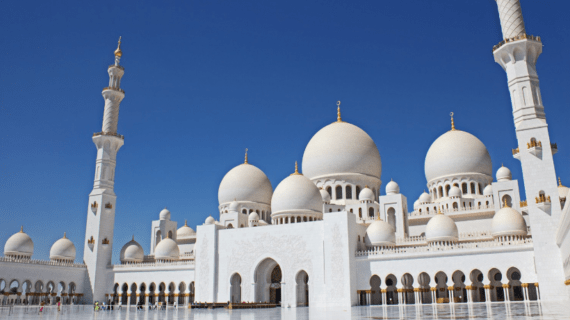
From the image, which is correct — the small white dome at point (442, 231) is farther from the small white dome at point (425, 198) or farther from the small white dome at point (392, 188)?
the small white dome at point (425, 198)

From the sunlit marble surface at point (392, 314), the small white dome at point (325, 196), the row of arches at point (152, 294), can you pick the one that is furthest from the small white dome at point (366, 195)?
the sunlit marble surface at point (392, 314)

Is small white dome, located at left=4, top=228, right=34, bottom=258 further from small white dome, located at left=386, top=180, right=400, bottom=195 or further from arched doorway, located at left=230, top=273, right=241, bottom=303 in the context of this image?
small white dome, located at left=386, top=180, right=400, bottom=195

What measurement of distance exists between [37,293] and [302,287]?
1531cm

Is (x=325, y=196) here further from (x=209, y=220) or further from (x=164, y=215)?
(x=164, y=215)

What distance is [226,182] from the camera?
109 feet

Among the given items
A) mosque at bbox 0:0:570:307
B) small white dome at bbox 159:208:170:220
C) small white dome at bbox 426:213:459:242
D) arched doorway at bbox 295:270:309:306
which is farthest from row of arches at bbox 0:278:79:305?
small white dome at bbox 426:213:459:242

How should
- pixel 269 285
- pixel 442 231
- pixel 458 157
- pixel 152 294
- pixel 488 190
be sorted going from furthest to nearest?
pixel 458 157 → pixel 152 294 → pixel 488 190 → pixel 269 285 → pixel 442 231

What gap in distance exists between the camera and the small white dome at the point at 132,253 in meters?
30.8

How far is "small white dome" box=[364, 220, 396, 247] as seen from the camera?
23797mm

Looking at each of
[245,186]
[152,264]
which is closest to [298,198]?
[245,186]

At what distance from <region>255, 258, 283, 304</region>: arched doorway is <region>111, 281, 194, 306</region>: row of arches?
4.99 metres

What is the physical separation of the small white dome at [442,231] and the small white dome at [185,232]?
1778cm

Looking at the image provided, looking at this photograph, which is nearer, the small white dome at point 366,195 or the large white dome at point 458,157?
the small white dome at point 366,195

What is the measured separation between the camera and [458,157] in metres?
30.2
